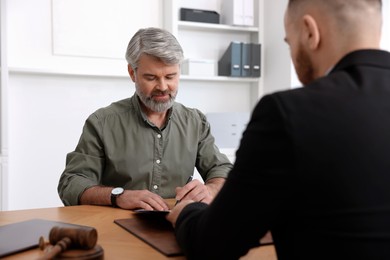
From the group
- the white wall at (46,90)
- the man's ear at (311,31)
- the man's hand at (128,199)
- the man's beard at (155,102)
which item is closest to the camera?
the man's ear at (311,31)

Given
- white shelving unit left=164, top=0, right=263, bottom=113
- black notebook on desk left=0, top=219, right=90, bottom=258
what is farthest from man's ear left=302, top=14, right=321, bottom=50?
white shelving unit left=164, top=0, right=263, bottom=113

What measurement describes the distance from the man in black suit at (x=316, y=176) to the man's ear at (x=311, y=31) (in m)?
0.11

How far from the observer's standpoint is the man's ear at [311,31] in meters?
0.91

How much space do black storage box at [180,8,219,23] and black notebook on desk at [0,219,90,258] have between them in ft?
9.52

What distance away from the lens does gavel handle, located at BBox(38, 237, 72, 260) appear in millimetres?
929

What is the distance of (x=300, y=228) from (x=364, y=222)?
0.36 ft

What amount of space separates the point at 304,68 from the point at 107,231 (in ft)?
2.36

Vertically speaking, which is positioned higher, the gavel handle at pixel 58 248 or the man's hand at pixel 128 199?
the gavel handle at pixel 58 248

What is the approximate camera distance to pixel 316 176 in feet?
2.48

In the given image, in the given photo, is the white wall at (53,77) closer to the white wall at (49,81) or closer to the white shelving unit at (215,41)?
the white wall at (49,81)

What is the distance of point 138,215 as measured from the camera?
144 cm

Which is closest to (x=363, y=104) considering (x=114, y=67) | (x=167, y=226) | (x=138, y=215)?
(x=167, y=226)

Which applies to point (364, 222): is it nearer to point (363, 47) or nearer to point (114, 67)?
point (363, 47)

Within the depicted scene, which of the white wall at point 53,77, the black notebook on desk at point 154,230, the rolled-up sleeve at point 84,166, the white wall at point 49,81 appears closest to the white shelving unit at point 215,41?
the white wall at point 53,77
